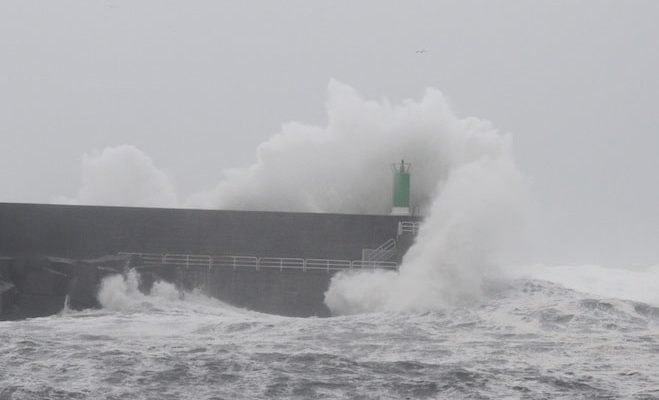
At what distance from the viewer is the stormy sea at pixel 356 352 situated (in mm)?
13609

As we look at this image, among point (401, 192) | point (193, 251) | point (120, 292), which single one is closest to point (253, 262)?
point (193, 251)

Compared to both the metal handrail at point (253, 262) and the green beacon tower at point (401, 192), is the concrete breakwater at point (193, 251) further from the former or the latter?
the green beacon tower at point (401, 192)

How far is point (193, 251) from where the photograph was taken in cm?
2706

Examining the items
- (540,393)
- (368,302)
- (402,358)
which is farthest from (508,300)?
(540,393)

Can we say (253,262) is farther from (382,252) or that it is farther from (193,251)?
(382,252)

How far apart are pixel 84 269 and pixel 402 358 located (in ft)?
37.8

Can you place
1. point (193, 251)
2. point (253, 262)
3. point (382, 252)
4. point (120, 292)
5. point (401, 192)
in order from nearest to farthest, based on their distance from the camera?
point (120, 292)
point (382, 252)
point (253, 262)
point (193, 251)
point (401, 192)

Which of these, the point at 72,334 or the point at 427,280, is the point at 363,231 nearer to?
the point at 427,280

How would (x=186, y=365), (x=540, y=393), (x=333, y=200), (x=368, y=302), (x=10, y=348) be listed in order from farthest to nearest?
(x=333, y=200) → (x=368, y=302) → (x=10, y=348) → (x=186, y=365) → (x=540, y=393)

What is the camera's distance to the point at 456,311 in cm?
2183

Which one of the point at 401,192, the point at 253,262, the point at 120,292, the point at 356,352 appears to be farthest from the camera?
the point at 401,192

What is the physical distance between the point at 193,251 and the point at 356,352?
11172mm

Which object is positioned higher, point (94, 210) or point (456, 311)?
point (94, 210)

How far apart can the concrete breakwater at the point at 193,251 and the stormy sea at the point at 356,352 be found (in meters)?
1.64
